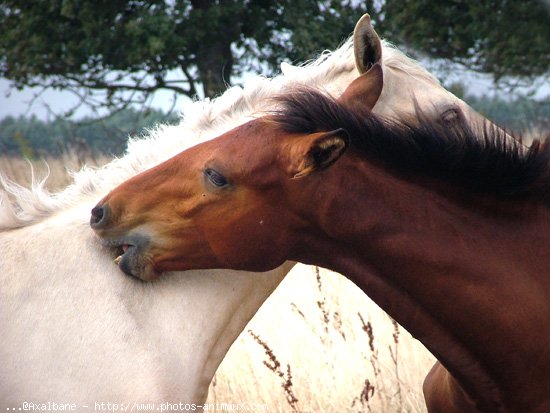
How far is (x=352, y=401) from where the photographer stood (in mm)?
4078

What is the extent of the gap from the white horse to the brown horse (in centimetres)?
27

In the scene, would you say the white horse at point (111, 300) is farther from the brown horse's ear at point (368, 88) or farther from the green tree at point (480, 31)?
the green tree at point (480, 31)

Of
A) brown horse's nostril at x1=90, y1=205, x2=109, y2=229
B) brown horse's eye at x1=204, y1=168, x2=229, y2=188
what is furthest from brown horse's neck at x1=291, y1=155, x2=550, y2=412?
brown horse's nostril at x1=90, y1=205, x2=109, y2=229

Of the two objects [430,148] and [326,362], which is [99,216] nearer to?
[430,148]

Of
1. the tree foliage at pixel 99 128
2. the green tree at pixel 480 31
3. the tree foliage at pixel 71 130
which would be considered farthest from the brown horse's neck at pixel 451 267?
the green tree at pixel 480 31

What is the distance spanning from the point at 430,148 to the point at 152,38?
11.5 metres

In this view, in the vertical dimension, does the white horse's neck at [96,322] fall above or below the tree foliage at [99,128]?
below

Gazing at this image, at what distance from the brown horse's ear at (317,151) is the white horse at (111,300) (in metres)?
0.68

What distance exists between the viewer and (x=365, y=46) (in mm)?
3201

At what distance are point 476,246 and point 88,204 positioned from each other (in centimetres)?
150

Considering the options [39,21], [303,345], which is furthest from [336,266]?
[39,21]

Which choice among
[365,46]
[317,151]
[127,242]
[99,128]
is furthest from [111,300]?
[99,128]

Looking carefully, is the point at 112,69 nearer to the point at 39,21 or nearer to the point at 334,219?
the point at 39,21

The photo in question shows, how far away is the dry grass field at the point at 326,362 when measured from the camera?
4133 millimetres
